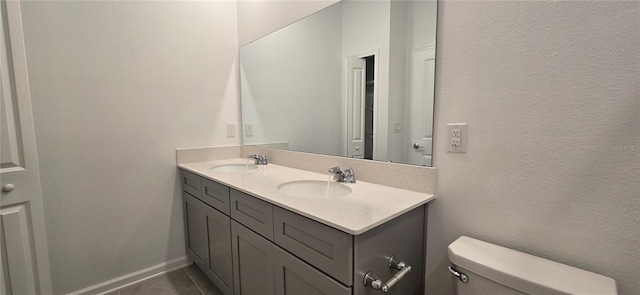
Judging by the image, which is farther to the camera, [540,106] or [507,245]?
[507,245]

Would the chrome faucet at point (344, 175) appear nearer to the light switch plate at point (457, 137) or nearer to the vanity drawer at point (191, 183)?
the light switch plate at point (457, 137)

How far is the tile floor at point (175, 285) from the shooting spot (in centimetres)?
178

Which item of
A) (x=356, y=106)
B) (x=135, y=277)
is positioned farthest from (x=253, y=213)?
(x=135, y=277)

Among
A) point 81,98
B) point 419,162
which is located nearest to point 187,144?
point 81,98

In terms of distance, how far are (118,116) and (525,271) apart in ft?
7.45

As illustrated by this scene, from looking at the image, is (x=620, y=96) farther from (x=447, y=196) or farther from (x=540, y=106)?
(x=447, y=196)

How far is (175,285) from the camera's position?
1854 mm

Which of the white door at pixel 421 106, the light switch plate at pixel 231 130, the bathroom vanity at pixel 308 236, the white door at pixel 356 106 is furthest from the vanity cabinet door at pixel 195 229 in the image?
the white door at pixel 421 106

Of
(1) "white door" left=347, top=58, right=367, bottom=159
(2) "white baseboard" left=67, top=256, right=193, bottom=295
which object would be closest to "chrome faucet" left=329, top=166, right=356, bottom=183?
(1) "white door" left=347, top=58, right=367, bottom=159

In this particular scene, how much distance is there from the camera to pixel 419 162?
122 cm

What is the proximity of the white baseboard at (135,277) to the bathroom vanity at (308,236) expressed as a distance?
55 centimetres

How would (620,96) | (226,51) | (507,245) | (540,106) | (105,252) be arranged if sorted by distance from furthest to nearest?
1. (226,51)
2. (105,252)
3. (507,245)
4. (540,106)
5. (620,96)

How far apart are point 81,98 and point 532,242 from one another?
2422 millimetres

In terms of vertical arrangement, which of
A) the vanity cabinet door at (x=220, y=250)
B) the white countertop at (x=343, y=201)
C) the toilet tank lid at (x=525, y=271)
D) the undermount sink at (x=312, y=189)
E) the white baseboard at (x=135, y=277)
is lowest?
the white baseboard at (x=135, y=277)
